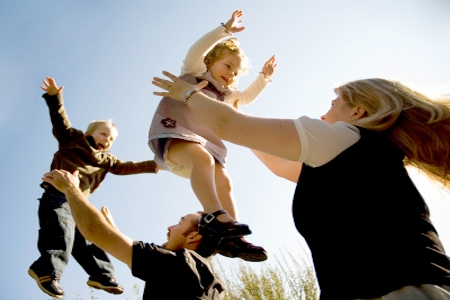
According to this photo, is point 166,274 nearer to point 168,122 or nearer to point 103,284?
point 168,122

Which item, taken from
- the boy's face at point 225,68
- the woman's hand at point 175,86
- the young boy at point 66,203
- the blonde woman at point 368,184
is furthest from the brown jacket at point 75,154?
the blonde woman at point 368,184

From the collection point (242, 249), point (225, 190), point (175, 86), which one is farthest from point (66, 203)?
point (175, 86)

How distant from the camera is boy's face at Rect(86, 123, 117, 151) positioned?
183 inches

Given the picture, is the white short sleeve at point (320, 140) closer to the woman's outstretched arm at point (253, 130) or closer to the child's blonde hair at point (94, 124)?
the woman's outstretched arm at point (253, 130)

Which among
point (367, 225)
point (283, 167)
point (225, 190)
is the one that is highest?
point (225, 190)

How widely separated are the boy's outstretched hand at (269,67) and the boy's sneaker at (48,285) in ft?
8.40

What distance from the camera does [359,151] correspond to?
1611mm

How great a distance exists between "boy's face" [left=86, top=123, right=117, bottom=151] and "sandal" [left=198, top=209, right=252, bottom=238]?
239 cm

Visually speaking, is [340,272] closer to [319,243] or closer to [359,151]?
[319,243]

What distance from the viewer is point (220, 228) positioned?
8.32 ft

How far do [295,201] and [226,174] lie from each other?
1627mm

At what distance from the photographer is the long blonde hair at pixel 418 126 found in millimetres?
1727

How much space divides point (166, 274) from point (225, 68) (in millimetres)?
1913

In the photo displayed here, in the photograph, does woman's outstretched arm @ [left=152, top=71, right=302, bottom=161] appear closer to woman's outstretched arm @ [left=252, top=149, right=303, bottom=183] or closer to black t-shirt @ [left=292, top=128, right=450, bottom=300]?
black t-shirt @ [left=292, top=128, right=450, bottom=300]
